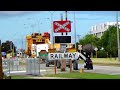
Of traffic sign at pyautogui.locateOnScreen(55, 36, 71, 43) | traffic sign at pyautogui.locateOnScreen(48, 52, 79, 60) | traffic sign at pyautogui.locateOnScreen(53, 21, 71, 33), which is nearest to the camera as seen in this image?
traffic sign at pyautogui.locateOnScreen(53, 21, 71, 33)

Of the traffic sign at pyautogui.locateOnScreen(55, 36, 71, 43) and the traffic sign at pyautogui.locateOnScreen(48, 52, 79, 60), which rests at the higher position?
the traffic sign at pyautogui.locateOnScreen(55, 36, 71, 43)

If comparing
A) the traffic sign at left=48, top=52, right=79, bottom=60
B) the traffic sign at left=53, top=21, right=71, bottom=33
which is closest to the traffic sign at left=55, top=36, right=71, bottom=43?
the traffic sign at left=48, top=52, right=79, bottom=60

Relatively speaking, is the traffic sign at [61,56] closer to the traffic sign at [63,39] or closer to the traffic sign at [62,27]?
the traffic sign at [63,39]

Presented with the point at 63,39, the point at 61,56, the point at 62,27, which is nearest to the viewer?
the point at 62,27

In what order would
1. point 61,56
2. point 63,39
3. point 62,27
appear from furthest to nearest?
point 61,56, point 63,39, point 62,27

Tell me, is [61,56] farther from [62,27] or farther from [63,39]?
[62,27]

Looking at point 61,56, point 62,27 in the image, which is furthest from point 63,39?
point 62,27

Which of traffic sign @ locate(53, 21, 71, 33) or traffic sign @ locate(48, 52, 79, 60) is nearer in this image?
traffic sign @ locate(53, 21, 71, 33)

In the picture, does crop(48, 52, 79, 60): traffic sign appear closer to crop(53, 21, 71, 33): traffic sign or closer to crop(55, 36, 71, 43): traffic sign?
crop(55, 36, 71, 43): traffic sign

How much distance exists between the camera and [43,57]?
5912 cm

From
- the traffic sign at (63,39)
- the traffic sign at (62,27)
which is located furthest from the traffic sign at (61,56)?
the traffic sign at (62,27)

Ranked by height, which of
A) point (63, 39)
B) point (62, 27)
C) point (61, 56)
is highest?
point (62, 27)
